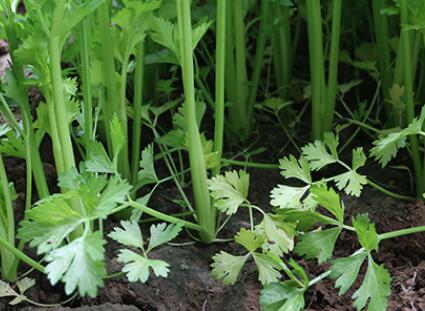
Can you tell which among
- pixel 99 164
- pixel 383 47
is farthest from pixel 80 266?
pixel 383 47

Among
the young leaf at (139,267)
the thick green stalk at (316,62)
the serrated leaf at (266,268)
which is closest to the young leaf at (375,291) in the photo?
the serrated leaf at (266,268)

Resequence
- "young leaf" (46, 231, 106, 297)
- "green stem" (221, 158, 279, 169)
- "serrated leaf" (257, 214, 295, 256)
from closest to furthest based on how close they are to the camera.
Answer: "young leaf" (46, 231, 106, 297), "serrated leaf" (257, 214, 295, 256), "green stem" (221, 158, 279, 169)

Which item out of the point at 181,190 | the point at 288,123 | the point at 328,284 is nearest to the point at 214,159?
the point at 181,190

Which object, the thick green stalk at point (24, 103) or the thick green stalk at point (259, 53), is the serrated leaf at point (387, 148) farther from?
the thick green stalk at point (24, 103)

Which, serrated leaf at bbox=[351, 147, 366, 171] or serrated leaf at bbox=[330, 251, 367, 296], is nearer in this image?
serrated leaf at bbox=[330, 251, 367, 296]

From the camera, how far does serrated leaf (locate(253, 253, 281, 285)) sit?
3.04 ft

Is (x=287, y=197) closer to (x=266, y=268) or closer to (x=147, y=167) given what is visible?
(x=266, y=268)

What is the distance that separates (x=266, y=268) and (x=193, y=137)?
221 mm

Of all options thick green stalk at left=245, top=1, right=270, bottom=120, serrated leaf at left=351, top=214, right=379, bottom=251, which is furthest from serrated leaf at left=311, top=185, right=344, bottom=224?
thick green stalk at left=245, top=1, right=270, bottom=120

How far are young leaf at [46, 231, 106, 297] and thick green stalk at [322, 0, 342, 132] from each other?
0.63 meters

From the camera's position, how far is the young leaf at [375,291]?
32.7 inches

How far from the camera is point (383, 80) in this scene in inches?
51.1

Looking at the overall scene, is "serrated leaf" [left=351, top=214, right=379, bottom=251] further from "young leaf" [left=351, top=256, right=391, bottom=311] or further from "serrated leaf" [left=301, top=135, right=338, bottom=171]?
"serrated leaf" [left=301, top=135, right=338, bottom=171]

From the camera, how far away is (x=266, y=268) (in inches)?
36.8
